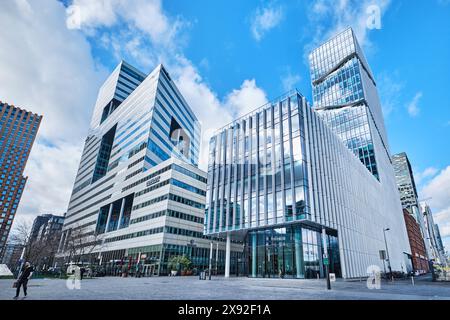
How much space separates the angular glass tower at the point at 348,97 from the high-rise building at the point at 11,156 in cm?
16982

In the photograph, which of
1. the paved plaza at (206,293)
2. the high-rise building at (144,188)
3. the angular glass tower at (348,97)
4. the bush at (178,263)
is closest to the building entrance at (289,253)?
the paved plaza at (206,293)

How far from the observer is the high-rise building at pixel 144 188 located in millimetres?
56438

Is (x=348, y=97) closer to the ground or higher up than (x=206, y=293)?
higher up

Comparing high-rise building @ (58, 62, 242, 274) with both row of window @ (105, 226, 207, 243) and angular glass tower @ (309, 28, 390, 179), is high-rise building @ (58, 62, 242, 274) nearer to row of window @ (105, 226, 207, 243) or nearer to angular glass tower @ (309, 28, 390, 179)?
row of window @ (105, 226, 207, 243)

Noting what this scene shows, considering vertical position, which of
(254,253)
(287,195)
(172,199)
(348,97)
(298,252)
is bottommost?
(254,253)

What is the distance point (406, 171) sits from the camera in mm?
173250

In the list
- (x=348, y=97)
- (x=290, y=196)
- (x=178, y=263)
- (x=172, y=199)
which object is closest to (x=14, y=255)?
(x=172, y=199)

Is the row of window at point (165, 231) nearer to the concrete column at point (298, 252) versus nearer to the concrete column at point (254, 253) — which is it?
the concrete column at point (254, 253)

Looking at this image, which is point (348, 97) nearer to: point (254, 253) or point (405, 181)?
point (254, 253)

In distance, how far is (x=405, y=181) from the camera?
16938 cm

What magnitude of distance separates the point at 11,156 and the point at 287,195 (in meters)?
176

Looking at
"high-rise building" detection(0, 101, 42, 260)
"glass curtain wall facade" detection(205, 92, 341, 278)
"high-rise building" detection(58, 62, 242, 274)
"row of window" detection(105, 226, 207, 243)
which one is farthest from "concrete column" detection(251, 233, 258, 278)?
"high-rise building" detection(0, 101, 42, 260)

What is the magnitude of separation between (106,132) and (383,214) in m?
103
